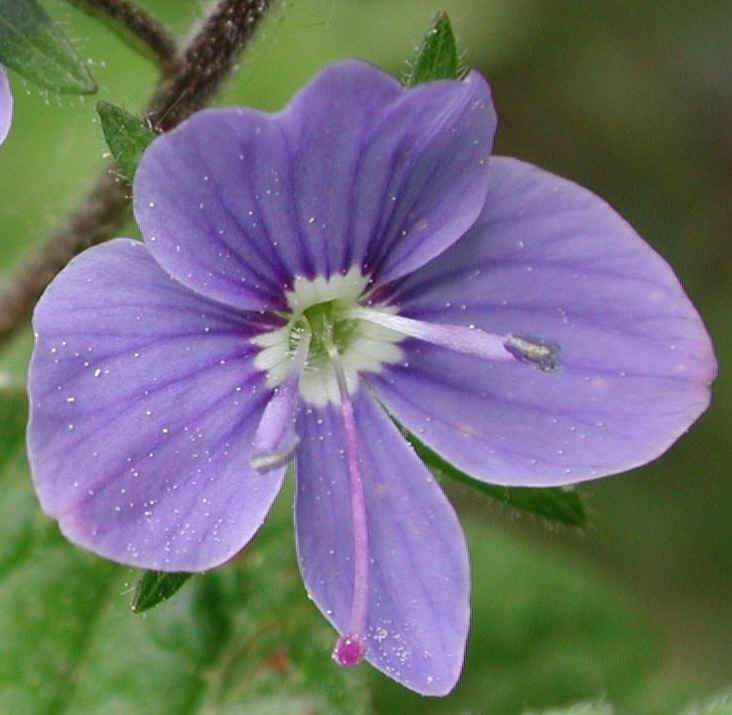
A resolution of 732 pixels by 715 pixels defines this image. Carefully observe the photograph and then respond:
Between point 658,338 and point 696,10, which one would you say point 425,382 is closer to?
point 658,338

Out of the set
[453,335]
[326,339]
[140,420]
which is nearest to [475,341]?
[453,335]

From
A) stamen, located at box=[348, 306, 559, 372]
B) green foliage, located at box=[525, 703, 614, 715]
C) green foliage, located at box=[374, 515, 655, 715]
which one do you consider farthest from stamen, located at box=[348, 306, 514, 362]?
green foliage, located at box=[374, 515, 655, 715]

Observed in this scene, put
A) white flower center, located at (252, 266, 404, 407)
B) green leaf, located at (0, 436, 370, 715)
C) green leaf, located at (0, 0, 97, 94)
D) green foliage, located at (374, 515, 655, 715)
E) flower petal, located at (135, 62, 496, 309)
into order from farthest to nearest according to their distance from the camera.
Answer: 1. green foliage, located at (374, 515, 655, 715)
2. green leaf, located at (0, 436, 370, 715)
3. white flower center, located at (252, 266, 404, 407)
4. green leaf, located at (0, 0, 97, 94)
5. flower petal, located at (135, 62, 496, 309)

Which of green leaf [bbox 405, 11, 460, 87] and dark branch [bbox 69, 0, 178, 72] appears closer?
green leaf [bbox 405, 11, 460, 87]

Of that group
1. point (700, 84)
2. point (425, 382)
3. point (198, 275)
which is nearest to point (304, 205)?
point (198, 275)

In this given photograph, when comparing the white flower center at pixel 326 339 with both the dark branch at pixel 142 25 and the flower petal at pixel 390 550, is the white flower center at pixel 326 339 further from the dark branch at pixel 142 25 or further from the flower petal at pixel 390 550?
the dark branch at pixel 142 25

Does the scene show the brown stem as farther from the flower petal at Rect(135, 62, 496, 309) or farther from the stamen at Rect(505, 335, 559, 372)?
the stamen at Rect(505, 335, 559, 372)
